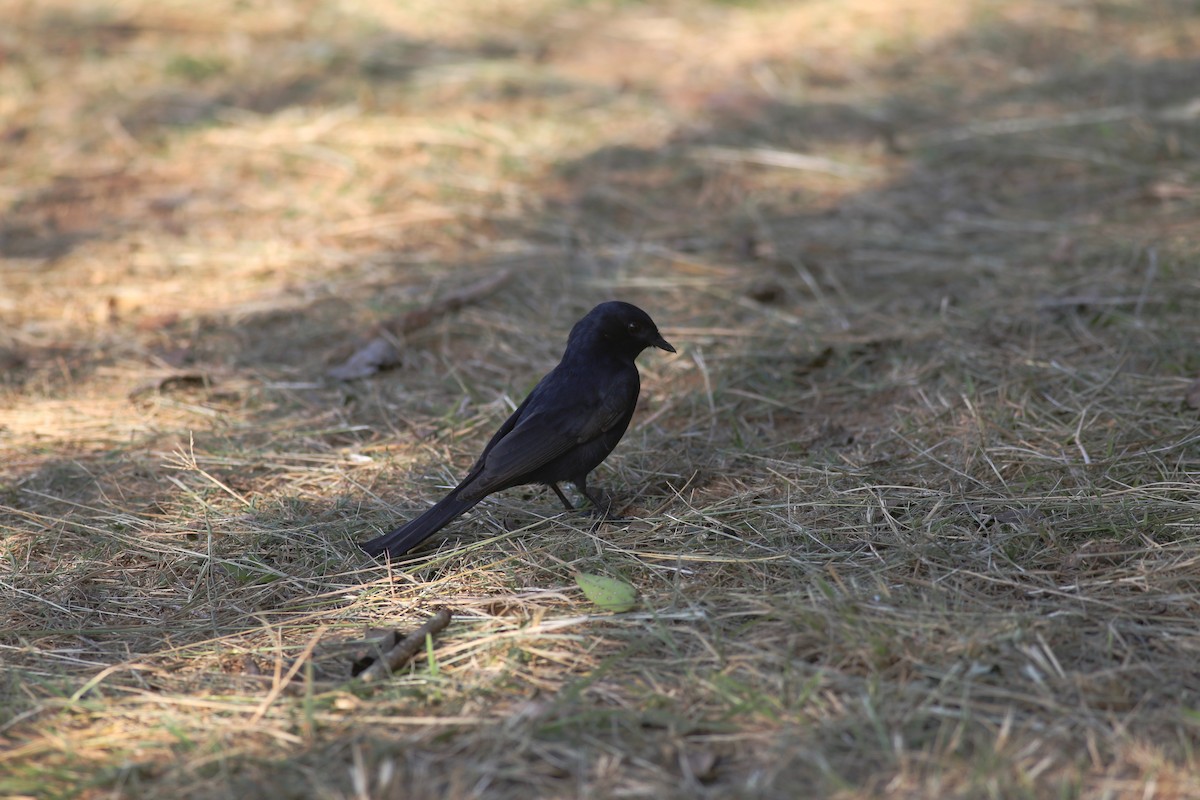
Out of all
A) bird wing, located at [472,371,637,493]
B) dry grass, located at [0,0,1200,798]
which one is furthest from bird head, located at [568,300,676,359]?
dry grass, located at [0,0,1200,798]

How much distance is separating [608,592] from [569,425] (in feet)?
2.91

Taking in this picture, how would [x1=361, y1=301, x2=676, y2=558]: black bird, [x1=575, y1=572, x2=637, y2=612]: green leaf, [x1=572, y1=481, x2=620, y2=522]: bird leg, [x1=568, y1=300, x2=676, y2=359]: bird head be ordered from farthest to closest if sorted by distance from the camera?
[x1=568, y1=300, x2=676, y2=359]: bird head, [x1=572, y1=481, x2=620, y2=522]: bird leg, [x1=361, y1=301, x2=676, y2=558]: black bird, [x1=575, y1=572, x2=637, y2=612]: green leaf

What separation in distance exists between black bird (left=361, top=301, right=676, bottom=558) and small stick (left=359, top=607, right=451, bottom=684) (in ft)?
1.86

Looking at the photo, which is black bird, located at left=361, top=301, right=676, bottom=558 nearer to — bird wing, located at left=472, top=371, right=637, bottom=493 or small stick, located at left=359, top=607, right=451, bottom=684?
bird wing, located at left=472, top=371, right=637, bottom=493

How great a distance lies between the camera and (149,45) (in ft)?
30.8

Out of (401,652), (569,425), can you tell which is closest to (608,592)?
(401,652)

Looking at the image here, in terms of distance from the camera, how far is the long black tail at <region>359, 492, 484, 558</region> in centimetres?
354

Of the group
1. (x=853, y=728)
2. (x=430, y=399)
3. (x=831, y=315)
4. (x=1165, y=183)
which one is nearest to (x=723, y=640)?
(x=853, y=728)

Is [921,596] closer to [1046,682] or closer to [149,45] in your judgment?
[1046,682]

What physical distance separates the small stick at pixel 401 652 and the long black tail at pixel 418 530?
0.56 meters

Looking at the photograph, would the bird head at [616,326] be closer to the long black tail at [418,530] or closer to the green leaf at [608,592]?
the long black tail at [418,530]

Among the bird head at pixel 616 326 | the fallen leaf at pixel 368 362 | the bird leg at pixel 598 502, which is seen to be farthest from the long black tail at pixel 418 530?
the fallen leaf at pixel 368 362

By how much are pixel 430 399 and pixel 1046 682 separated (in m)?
2.94

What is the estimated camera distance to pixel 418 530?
3576mm
